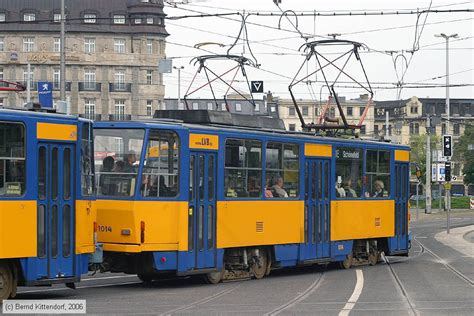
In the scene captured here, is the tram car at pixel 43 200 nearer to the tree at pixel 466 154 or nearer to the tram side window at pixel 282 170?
the tram side window at pixel 282 170

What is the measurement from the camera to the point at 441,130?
509 feet

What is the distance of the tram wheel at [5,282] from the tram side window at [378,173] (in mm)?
12575

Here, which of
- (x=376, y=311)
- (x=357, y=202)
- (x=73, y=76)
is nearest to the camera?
(x=376, y=311)

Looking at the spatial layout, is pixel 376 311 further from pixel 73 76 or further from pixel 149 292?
pixel 73 76

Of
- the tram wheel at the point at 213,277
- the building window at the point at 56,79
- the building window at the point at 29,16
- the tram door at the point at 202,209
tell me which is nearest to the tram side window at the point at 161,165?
the tram door at the point at 202,209

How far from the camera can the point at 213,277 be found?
21266 millimetres

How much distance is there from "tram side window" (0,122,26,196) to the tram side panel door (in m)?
14.4

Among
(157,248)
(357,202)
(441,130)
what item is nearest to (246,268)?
(157,248)

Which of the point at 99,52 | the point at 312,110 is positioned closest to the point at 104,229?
the point at 99,52

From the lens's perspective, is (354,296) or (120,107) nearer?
(354,296)

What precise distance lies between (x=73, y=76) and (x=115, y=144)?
74436 millimetres

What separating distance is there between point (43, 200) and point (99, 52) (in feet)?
257

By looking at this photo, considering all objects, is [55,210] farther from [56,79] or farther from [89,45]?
[89,45]

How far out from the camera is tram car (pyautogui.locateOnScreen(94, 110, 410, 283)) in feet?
64.5
